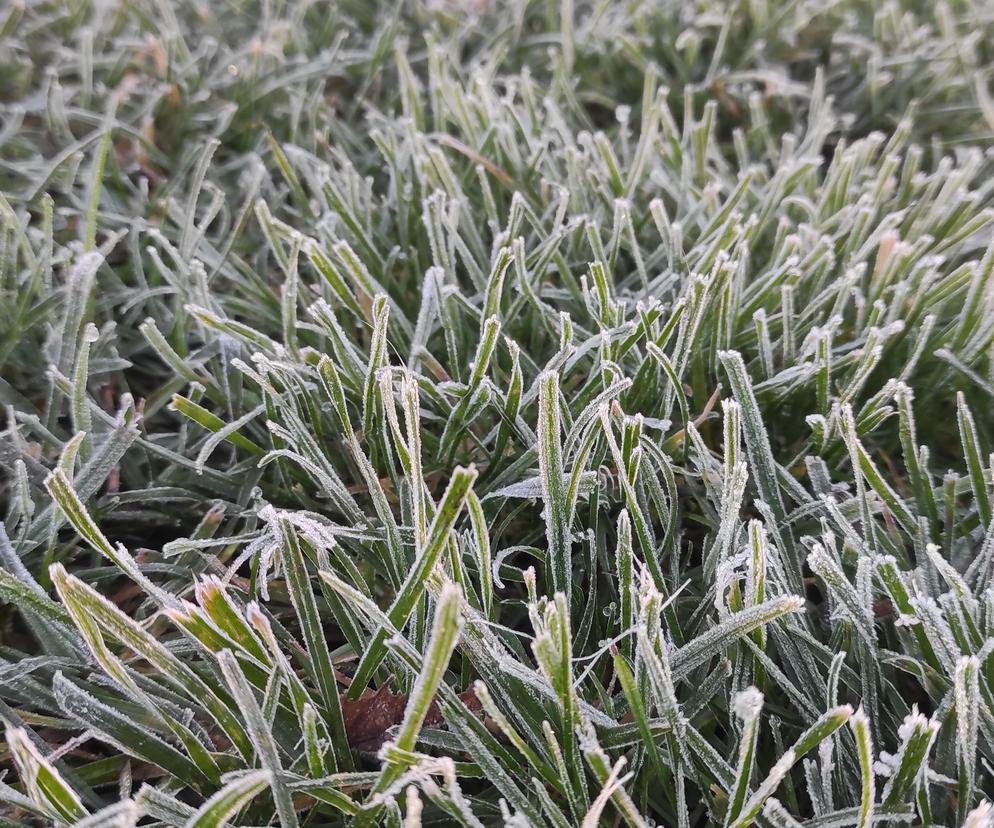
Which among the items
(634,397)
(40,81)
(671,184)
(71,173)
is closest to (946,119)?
(671,184)

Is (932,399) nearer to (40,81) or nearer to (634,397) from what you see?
(634,397)

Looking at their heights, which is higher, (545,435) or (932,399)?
(545,435)

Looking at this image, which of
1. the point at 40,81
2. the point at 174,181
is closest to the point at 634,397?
the point at 174,181

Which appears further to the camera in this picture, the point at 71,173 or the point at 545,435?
the point at 71,173

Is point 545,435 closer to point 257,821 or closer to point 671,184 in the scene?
point 257,821

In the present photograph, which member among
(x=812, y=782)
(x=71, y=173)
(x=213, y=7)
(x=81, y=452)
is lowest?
(x=812, y=782)

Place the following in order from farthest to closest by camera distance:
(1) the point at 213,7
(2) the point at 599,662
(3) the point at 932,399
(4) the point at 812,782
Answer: (1) the point at 213,7, (3) the point at 932,399, (2) the point at 599,662, (4) the point at 812,782

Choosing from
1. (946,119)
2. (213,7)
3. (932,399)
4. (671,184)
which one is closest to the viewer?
(932,399)
